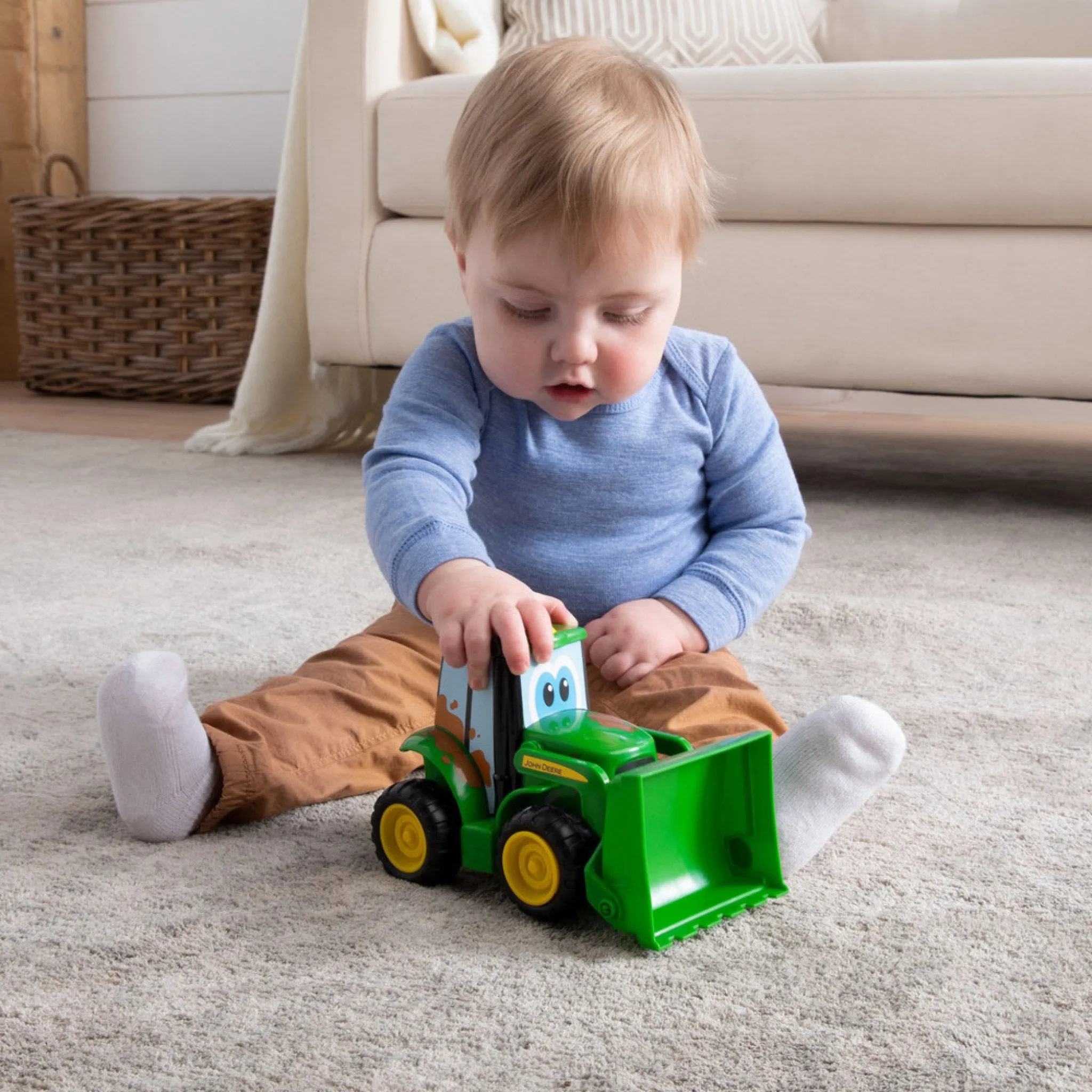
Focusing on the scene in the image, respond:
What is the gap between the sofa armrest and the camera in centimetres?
186

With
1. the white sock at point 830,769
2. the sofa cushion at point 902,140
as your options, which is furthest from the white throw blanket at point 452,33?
the white sock at point 830,769

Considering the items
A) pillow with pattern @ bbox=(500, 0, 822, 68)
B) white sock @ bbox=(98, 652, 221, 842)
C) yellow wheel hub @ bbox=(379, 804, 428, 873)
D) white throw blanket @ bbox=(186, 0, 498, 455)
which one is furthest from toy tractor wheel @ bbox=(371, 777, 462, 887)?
pillow with pattern @ bbox=(500, 0, 822, 68)

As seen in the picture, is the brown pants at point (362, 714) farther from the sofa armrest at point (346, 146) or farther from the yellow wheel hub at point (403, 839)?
the sofa armrest at point (346, 146)

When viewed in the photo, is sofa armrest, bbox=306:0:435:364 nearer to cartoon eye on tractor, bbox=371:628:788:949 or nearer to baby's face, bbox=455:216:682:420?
baby's face, bbox=455:216:682:420

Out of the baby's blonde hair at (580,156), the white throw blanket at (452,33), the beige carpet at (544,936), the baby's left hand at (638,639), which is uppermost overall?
the white throw blanket at (452,33)

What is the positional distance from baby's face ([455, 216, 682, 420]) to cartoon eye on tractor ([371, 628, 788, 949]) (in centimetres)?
18

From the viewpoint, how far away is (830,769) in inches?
27.5

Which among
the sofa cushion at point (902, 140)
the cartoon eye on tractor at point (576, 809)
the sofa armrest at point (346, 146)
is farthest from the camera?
the sofa armrest at point (346, 146)

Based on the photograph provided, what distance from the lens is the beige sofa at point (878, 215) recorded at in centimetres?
157

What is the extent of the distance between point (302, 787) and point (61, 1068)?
28 centimetres

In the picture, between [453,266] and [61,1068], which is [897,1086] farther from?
[453,266]

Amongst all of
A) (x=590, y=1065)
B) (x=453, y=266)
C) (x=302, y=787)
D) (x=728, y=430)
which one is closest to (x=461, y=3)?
(x=453, y=266)

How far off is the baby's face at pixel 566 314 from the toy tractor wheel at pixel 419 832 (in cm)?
25

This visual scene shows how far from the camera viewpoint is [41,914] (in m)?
0.63
